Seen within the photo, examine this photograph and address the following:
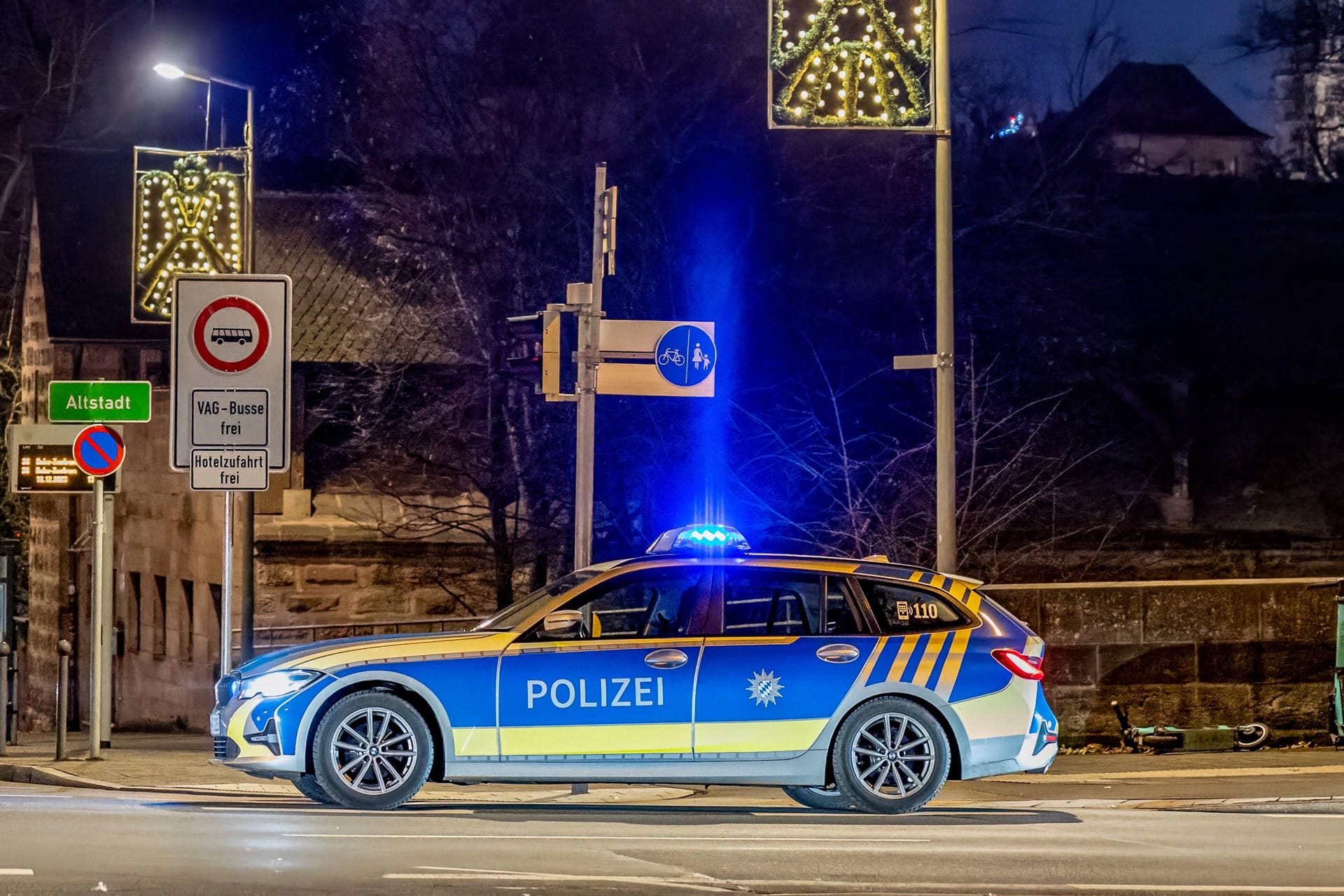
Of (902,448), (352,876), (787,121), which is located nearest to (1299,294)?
(902,448)

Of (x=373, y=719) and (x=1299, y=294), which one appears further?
(x=1299, y=294)

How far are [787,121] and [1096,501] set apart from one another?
56.6 ft

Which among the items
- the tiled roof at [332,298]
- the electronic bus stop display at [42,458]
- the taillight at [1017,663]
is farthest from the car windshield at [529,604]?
the tiled roof at [332,298]

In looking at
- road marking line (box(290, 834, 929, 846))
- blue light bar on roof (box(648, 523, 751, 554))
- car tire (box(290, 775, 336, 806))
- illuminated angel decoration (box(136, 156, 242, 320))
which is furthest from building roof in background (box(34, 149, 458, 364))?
road marking line (box(290, 834, 929, 846))

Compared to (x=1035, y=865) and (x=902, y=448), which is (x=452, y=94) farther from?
(x=1035, y=865)

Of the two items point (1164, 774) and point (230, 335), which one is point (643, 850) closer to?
point (1164, 774)

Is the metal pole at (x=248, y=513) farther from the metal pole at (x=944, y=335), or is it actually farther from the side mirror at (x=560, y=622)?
the side mirror at (x=560, y=622)

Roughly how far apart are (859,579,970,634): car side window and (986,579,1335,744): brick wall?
430cm

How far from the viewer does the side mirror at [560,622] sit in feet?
35.0

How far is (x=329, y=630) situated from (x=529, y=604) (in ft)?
43.5

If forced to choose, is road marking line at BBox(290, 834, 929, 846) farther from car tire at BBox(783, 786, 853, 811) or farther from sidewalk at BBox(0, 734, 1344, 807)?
sidewalk at BBox(0, 734, 1344, 807)

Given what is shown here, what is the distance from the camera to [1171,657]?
1552cm

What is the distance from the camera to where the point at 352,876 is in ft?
26.8

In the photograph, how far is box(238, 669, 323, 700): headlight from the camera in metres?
10.7
